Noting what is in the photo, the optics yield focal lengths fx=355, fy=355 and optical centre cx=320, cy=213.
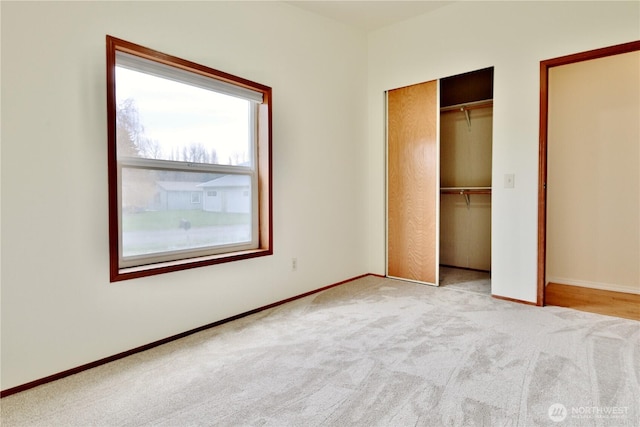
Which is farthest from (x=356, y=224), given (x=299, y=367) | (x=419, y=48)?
(x=299, y=367)

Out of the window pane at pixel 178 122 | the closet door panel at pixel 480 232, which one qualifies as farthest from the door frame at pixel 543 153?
the window pane at pixel 178 122

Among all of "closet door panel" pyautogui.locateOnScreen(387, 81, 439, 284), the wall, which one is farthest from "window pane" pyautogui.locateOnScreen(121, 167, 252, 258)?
the wall

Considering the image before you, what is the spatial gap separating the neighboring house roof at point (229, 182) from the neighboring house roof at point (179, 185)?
0.06m

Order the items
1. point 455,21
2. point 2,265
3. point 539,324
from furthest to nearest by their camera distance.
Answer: point 455,21 < point 539,324 < point 2,265

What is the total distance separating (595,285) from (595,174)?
1153 mm

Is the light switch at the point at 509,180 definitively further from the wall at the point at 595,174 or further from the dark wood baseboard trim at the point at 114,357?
the dark wood baseboard trim at the point at 114,357

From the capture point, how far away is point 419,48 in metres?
3.74

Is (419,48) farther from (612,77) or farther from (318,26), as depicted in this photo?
(612,77)

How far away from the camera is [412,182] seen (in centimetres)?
391

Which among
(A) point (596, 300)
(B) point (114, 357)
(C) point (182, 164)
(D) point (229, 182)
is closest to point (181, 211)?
(C) point (182, 164)

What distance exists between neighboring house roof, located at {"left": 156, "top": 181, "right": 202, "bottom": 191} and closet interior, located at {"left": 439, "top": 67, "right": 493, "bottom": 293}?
300cm

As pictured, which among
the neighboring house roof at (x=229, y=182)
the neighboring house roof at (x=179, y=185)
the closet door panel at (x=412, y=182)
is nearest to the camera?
the neighboring house roof at (x=179, y=185)

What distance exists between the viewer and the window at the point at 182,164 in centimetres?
225

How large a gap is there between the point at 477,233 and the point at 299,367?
3334mm
